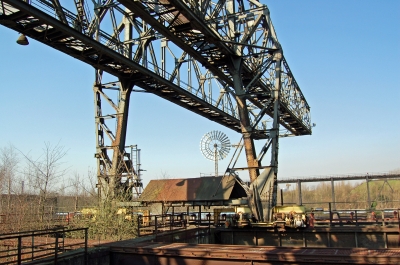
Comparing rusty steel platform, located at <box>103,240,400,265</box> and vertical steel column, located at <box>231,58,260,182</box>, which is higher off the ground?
vertical steel column, located at <box>231,58,260,182</box>

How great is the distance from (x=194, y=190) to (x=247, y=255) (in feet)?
44.7

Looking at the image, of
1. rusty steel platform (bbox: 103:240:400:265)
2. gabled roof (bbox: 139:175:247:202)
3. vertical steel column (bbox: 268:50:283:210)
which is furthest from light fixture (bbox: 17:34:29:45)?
vertical steel column (bbox: 268:50:283:210)

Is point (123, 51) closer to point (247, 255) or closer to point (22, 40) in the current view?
point (22, 40)

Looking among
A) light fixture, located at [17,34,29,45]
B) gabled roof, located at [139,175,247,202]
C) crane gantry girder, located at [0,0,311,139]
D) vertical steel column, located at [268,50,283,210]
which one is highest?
crane gantry girder, located at [0,0,311,139]

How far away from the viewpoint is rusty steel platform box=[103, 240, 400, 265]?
9.59 meters

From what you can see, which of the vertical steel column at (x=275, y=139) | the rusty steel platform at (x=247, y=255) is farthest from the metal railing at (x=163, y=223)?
the rusty steel platform at (x=247, y=255)

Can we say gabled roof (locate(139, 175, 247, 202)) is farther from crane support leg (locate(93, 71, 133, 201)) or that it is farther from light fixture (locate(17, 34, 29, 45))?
light fixture (locate(17, 34, 29, 45))

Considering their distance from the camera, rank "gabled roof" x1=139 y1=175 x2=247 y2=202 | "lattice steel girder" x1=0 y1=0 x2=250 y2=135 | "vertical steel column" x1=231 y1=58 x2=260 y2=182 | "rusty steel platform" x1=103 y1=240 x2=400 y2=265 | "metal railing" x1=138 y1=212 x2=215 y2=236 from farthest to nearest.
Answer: "gabled roof" x1=139 y1=175 x2=247 y2=202
"vertical steel column" x1=231 y1=58 x2=260 y2=182
"metal railing" x1=138 y1=212 x2=215 y2=236
"lattice steel girder" x1=0 y1=0 x2=250 y2=135
"rusty steel platform" x1=103 y1=240 x2=400 y2=265

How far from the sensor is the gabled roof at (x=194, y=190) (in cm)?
2253

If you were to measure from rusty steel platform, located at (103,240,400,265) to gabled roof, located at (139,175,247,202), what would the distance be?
9.85 metres

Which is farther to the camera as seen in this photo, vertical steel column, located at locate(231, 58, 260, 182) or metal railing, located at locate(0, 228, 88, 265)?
vertical steel column, located at locate(231, 58, 260, 182)

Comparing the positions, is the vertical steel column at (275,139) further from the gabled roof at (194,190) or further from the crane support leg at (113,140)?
the crane support leg at (113,140)

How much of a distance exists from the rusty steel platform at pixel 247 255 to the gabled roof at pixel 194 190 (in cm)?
985

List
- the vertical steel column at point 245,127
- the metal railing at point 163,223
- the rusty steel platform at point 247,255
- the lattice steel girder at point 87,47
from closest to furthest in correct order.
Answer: the rusty steel platform at point 247,255, the lattice steel girder at point 87,47, the metal railing at point 163,223, the vertical steel column at point 245,127
